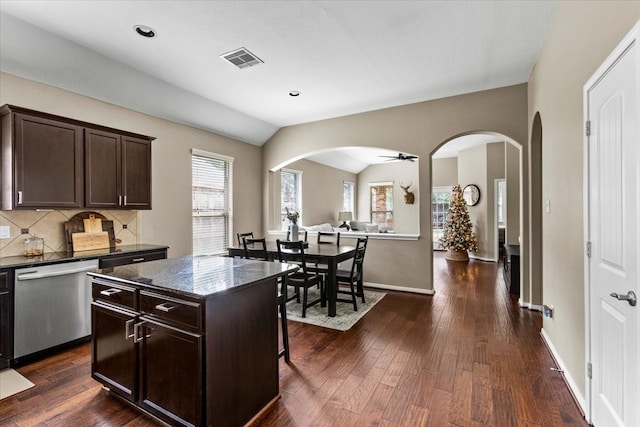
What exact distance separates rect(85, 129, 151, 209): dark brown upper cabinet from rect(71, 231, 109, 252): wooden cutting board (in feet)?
1.17

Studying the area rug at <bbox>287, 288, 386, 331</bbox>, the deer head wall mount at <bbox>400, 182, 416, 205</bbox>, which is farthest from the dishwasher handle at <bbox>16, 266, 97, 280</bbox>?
the deer head wall mount at <bbox>400, 182, 416, 205</bbox>

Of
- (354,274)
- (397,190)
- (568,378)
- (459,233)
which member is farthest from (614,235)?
(397,190)

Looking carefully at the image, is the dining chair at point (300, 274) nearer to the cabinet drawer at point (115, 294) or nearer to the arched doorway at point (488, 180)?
the cabinet drawer at point (115, 294)

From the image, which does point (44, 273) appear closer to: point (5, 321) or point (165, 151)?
point (5, 321)

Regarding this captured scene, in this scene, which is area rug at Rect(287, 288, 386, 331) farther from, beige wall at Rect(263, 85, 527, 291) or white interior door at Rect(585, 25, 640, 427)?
white interior door at Rect(585, 25, 640, 427)

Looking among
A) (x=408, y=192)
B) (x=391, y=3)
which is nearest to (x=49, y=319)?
(x=391, y=3)

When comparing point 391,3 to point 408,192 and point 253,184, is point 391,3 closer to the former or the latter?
point 253,184

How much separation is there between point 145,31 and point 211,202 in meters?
2.92

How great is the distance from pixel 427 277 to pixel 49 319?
4621 millimetres

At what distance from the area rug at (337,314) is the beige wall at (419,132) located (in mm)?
741

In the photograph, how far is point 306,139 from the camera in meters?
5.82

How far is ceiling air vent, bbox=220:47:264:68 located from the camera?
320cm

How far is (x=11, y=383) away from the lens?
2.39 m

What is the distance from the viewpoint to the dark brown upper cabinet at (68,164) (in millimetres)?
2756
